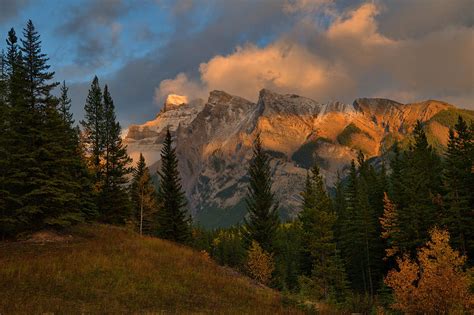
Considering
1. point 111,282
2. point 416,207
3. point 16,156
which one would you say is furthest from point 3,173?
point 416,207

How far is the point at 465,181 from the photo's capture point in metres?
44.0

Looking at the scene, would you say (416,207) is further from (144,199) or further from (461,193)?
(144,199)

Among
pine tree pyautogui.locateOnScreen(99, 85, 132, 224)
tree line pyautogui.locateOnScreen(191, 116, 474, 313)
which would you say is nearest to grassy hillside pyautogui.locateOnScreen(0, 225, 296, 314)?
tree line pyautogui.locateOnScreen(191, 116, 474, 313)

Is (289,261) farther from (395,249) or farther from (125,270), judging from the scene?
(125,270)

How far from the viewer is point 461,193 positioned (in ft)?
146

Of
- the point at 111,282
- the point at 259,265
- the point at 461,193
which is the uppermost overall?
the point at 461,193

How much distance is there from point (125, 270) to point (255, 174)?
1181 inches

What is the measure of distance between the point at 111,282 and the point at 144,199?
39716 millimetres

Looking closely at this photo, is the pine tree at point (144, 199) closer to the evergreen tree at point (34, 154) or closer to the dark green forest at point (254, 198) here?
the dark green forest at point (254, 198)

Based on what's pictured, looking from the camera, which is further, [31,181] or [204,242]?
[204,242]

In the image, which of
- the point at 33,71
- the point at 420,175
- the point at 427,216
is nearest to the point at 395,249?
the point at 427,216

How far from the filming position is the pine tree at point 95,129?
56.1 metres

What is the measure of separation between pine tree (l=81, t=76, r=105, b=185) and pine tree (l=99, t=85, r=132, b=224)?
544mm

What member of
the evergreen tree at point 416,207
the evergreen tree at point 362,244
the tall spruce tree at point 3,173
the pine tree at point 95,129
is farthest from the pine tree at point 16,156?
the evergreen tree at point 362,244
